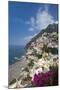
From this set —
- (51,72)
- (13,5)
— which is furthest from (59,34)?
(13,5)

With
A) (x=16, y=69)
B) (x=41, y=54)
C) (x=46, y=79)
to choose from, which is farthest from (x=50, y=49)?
(x=16, y=69)

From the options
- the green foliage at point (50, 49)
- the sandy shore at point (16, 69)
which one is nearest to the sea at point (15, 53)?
the sandy shore at point (16, 69)

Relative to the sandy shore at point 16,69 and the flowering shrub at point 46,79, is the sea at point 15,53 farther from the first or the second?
the flowering shrub at point 46,79

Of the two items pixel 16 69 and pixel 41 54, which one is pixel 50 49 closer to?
pixel 41 54

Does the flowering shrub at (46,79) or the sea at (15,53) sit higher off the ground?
the sea at (15,53)

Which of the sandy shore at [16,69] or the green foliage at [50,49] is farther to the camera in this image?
the green foliage at [50,49]
